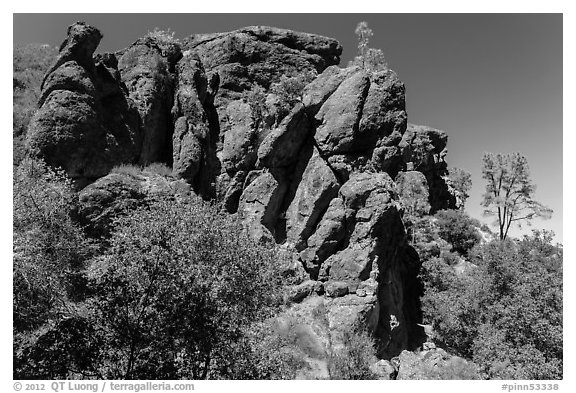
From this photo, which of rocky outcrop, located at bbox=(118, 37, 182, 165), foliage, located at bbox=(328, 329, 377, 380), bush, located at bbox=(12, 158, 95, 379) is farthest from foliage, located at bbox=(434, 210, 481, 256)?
bush, located at bbox=(12, 158, 95, 379)

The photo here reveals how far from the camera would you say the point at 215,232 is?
1680 cm

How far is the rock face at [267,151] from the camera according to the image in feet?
97.8

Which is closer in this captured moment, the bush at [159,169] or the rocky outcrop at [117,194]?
the rocky outcrop at [117,194]

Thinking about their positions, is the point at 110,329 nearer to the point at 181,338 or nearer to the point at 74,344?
the point at 74,344

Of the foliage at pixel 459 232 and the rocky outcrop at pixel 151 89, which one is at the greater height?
the rocky outcrop at pixel 151 89

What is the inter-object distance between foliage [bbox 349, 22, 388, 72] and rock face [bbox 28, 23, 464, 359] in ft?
27.4

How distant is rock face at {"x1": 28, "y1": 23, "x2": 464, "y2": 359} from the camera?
1174 inches

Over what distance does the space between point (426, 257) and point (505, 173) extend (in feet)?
85.4

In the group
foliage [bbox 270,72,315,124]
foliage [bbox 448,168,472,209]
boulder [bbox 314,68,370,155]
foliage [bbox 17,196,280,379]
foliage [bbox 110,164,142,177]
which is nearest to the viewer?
foliage [bbox 17,196,280,379]

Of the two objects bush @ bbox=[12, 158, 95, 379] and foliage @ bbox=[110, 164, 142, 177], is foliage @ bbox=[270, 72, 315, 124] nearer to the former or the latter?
foliage @ bbox=[110, 164, 142, 177]

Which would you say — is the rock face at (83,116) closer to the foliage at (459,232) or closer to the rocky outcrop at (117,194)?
the rocky outcrop at (117,194)

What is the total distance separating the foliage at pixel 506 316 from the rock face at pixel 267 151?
462 cm

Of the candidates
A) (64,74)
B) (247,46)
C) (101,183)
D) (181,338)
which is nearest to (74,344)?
(181,338)

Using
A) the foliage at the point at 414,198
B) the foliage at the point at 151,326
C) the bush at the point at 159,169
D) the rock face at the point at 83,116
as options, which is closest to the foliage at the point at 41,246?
the rock face at the point at 83,116
